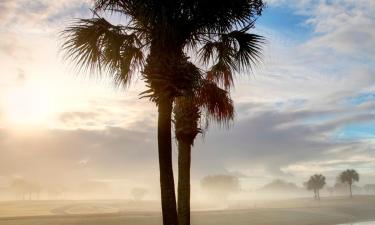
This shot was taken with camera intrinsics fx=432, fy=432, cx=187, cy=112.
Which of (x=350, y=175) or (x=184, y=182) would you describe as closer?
(x=184, y=182)

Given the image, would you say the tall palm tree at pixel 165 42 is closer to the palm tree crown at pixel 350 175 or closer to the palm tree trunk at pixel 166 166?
the palm tree trunk at pixel 166 166

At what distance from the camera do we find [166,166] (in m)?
11.7

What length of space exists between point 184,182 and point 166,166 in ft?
5.60

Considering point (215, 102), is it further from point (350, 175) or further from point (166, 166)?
point (350, 175)

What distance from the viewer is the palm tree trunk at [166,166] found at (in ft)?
38.0

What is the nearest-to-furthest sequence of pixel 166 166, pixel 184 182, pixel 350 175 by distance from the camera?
pixel 166 166 < pixel 184 182 < pixel 350 175

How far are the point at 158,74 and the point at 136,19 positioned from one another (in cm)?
Answer: 209

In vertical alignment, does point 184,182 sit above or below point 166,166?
below

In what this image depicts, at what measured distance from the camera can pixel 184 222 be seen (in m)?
13.0

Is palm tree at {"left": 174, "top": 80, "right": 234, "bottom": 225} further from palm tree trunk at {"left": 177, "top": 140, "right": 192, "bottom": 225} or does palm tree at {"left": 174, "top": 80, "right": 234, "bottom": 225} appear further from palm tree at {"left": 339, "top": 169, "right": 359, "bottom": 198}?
palm tree at {"left": 339, "top": 169, "right": 359, "bottom": 198}

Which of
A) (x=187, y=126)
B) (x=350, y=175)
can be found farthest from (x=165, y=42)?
(x=350, y=175)

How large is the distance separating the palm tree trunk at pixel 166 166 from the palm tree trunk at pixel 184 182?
4.53ft

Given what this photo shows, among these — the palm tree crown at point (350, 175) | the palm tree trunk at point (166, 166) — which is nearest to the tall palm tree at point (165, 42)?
the palm tree trunk at point (166, 166)

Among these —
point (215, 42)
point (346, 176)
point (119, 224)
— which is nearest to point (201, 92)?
point (215, 42)
